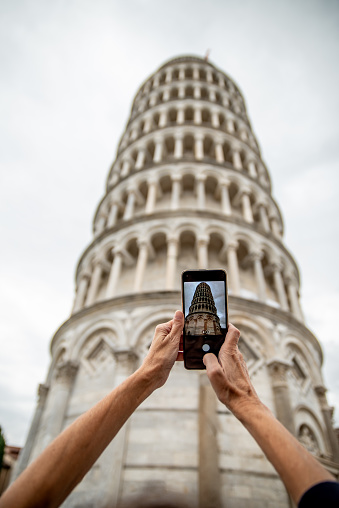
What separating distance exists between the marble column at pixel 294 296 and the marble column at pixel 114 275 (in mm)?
7976

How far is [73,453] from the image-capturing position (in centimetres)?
151

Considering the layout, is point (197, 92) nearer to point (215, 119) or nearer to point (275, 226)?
point (215, 119)

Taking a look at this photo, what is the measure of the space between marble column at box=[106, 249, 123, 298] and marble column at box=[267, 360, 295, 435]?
636 centimetres

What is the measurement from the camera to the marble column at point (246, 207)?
49.7 ft

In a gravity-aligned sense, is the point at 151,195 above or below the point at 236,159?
below

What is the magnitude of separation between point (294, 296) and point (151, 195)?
845cm

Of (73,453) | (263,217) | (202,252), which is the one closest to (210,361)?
(73,453)

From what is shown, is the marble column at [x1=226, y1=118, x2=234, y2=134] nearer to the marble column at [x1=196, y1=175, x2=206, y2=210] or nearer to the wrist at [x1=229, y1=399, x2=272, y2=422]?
the marble column at [x1=196, y1=175, x2=206, y2=210]

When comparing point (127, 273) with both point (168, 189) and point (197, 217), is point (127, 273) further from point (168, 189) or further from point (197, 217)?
point (168, 189)

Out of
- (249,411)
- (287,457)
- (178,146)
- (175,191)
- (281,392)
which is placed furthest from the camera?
(178,146)

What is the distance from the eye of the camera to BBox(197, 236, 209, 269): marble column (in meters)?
12.3

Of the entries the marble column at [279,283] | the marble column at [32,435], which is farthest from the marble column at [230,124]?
the marble column at [32,435]

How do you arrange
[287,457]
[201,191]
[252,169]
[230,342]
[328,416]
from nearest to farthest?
[287,457], [230,342], [328,416], [201,191], [252,169]

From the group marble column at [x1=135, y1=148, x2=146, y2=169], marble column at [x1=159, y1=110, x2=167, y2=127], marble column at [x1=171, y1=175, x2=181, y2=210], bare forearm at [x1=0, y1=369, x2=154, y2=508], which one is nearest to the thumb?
bare forearm at [x1=0, y1=369, x2=154, y2=508]
